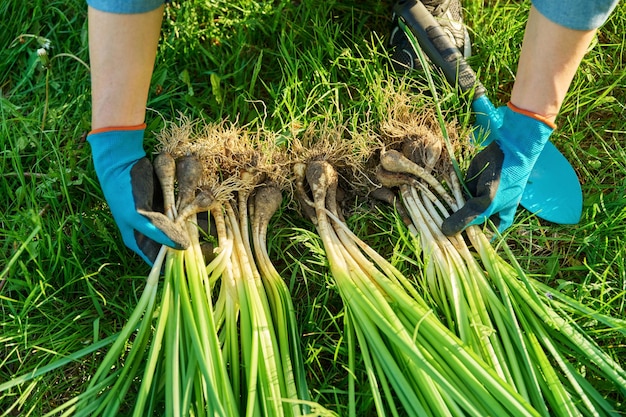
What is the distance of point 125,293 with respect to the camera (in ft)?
5.70

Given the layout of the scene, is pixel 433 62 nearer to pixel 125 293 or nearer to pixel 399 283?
pixel 399 283

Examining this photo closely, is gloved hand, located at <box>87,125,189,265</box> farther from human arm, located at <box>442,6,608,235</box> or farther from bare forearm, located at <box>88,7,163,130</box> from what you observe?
human arm, located at <box>442,6,608,235</box>

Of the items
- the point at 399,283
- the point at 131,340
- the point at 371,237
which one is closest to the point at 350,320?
the point at 399,283

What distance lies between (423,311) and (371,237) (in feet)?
1.40

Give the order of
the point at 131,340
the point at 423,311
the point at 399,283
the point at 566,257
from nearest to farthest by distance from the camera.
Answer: the point at 423,311 → the point at 399,283 → the point at 131,340 → the point at 566,257

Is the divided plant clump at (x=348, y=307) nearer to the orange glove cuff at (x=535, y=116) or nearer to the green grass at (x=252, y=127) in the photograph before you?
the green grass at (x=252, y=127)

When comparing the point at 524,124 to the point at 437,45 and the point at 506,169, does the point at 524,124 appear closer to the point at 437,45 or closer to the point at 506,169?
the point at 506,169

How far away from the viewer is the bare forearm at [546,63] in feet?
4.57

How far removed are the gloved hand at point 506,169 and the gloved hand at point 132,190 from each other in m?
0.80

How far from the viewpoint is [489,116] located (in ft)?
6.17

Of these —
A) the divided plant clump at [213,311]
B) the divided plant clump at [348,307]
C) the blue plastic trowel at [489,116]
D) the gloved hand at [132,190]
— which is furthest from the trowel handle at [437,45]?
the gloved hand at [132,190]

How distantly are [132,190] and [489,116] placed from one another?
1.15 meters

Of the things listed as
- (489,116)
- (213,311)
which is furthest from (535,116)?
(213,311)

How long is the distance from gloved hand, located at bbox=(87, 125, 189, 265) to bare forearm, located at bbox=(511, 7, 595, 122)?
1014 mm
